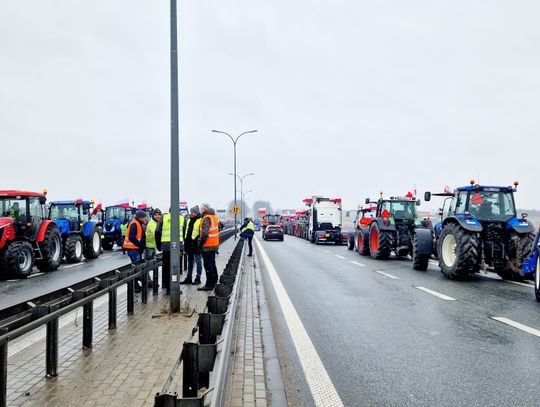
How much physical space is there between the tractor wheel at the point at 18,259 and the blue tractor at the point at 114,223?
10.0 meters

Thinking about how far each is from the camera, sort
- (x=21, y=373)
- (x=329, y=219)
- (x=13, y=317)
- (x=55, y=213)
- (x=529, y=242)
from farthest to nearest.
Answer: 1. (x=329, y=219)
2. (x=55, y=213)
3. (x=529, y=242)
4. (x=21, y=373)
5. (x=13, y=317)

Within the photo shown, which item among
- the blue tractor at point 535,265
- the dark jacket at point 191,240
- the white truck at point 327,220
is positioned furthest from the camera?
the white truck at point 327,220

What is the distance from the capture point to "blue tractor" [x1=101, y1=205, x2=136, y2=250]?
2497cm

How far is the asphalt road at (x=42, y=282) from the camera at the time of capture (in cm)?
1067

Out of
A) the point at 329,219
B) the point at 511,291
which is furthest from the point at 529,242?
the point at 329,219

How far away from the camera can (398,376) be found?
4879 mm

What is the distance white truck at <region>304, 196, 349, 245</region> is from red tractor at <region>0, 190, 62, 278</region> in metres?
19.7

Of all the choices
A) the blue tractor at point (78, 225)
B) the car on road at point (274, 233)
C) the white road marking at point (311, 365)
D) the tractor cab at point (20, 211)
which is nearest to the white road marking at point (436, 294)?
the white road marking at point (311, 365)

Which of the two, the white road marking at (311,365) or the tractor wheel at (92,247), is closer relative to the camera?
the white road marking at (311,365)

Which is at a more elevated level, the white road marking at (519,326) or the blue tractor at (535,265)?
the blue tractor at (535,265)

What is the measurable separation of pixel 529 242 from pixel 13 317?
36.5 feet

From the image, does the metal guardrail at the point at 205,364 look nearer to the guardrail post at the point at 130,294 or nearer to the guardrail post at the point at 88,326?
the guardrail post at the point at 88,326

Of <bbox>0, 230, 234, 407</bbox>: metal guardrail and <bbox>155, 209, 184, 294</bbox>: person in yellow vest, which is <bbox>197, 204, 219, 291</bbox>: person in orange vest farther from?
<bbox>0, 230, 234, 407</bbox>: metal guardrail

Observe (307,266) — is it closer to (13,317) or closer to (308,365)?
(308,365)
